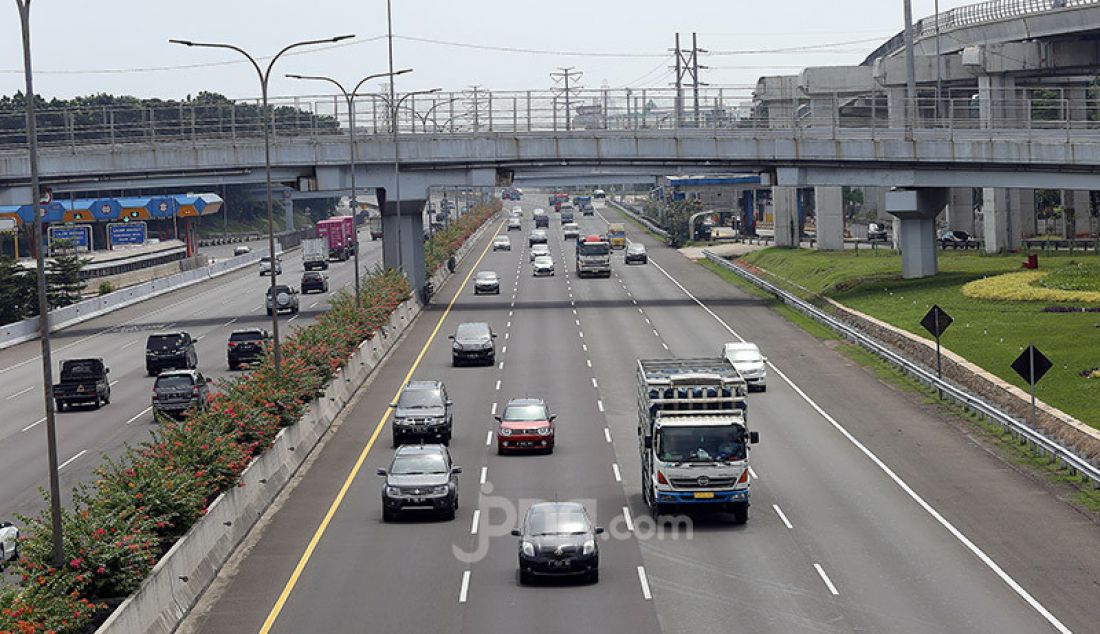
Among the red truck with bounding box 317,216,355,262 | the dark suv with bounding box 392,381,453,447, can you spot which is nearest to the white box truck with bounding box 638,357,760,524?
the dark suv with bounding box 392,381,453,447

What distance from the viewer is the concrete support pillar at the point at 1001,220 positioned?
10306cm

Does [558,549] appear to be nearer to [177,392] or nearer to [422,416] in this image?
[422,416]

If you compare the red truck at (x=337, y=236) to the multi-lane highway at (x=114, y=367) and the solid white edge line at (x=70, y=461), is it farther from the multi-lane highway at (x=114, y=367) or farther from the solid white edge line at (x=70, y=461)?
the solid white edge line at (x=70, y=461)

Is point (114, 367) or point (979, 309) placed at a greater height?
point (979, 309)

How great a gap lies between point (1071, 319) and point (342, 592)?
136 ft

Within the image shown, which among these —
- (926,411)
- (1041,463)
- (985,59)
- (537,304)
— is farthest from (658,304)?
(1041,463)

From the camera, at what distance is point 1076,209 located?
4727 inches

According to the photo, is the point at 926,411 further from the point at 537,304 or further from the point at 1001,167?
the point at 537,304

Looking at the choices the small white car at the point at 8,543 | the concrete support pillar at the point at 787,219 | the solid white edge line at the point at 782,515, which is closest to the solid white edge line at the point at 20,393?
the small white car at the point at 8,543

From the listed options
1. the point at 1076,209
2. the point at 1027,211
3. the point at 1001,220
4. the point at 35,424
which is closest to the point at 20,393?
the point at 35,424

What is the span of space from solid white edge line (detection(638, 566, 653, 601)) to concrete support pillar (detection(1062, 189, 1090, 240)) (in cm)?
9216

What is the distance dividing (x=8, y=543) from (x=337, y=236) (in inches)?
4382

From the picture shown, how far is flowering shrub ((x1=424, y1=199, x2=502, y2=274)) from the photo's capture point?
109m

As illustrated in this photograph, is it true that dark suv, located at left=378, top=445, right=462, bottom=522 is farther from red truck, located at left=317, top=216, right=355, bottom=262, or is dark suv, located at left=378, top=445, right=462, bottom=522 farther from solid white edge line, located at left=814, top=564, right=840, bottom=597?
red truck, located at left=317, top=216, right=355, bottom=262
